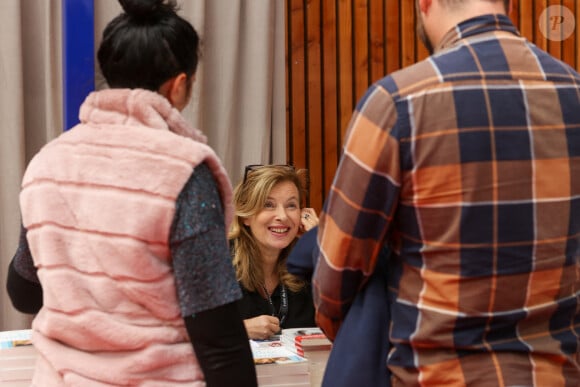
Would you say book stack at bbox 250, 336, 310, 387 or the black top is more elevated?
book stack at bbox 250, 336, 310, 387

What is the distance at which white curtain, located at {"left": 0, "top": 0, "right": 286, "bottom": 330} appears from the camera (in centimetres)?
338

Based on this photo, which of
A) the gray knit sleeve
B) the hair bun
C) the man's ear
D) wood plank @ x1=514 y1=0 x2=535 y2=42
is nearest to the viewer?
the gray knit sleeve

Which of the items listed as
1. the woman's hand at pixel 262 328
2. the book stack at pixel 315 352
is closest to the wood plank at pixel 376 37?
the woman's hand at pixel 262 328

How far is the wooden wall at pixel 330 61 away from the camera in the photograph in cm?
414

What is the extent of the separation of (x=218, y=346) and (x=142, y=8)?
60 centimetres

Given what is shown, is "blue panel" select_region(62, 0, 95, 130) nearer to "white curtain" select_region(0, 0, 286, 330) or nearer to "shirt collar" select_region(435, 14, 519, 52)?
"shirt collar" select_region(435, 14, 519, 52)

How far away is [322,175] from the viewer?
423cm

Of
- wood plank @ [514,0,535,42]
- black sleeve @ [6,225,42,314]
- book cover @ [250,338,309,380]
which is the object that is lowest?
book cover @ [250,338,309,380]

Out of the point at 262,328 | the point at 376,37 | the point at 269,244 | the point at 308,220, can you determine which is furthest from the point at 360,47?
the point at 262,328

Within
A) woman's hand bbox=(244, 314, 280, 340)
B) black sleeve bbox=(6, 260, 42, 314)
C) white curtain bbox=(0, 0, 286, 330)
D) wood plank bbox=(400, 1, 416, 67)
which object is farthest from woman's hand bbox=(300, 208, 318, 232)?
wood plank bbox=(400, 1, 416, 67)

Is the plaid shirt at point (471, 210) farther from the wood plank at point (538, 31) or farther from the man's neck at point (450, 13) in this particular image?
the wood plank at point (538, 31)

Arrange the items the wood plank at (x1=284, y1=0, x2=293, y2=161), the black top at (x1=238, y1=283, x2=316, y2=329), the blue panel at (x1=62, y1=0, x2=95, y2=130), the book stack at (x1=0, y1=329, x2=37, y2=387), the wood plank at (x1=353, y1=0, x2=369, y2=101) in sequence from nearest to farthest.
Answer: the blue panel at (x1=62, y1=0, x2=95, y2=130) → the book stack at (x1=0, y1=329, x2=37, y2=387) → the black top at (x1=238, y1=283, x2=316, y2=329) → the wood plank at (x1=284, y1=0, x2=293, y2=161) → the wood plank at (x1=353, y1=0, x2=369, y2=101)

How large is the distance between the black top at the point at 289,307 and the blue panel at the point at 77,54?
1633 mm

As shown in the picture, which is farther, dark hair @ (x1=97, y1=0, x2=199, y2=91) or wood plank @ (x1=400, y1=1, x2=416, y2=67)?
wood plank @ (x1=400, y1=1, x2=416, y2=67)
